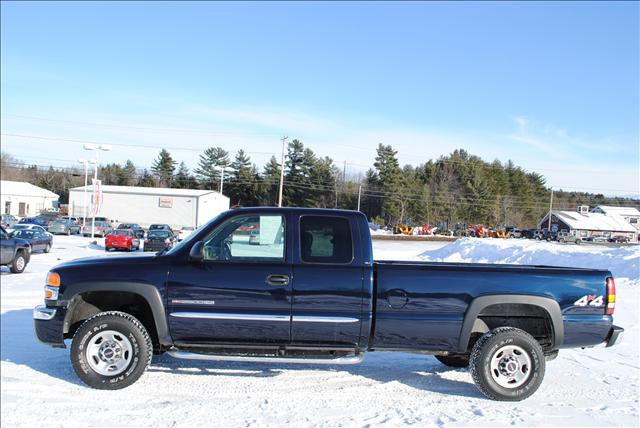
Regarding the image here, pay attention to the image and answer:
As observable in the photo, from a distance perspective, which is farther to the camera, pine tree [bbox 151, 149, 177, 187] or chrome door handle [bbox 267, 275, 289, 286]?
pine tree [bbox 151, 149, 177, 187]

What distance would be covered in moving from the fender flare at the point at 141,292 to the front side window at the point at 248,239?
2.10ft

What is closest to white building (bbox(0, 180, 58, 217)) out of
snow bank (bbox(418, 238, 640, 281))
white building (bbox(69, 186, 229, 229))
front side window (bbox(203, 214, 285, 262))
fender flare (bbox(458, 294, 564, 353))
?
white building (bbox(69, 186, 229, 229))

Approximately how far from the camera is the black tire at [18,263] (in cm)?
1446

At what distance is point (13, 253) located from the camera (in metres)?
14.3

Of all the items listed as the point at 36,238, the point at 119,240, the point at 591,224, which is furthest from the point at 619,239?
the point at 36,238

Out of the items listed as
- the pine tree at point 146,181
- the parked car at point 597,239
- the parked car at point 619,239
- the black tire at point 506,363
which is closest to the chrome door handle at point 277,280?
the black tire at point 506,363

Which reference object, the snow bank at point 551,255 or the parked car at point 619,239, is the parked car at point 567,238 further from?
the snow bank at point 551,255

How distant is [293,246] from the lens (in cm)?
518

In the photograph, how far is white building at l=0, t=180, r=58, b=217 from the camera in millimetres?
41812

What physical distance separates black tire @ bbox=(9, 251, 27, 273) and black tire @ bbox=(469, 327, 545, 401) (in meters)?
13.9

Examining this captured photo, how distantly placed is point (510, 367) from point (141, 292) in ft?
12.6

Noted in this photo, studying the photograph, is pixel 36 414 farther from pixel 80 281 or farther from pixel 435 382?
pixel 435 382

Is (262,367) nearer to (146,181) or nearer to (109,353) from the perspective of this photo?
(109,353)

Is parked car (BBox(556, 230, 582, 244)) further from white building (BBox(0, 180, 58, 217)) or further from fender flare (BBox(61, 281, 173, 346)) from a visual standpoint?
fender flare (BBox(61, 281, 173, 346))
